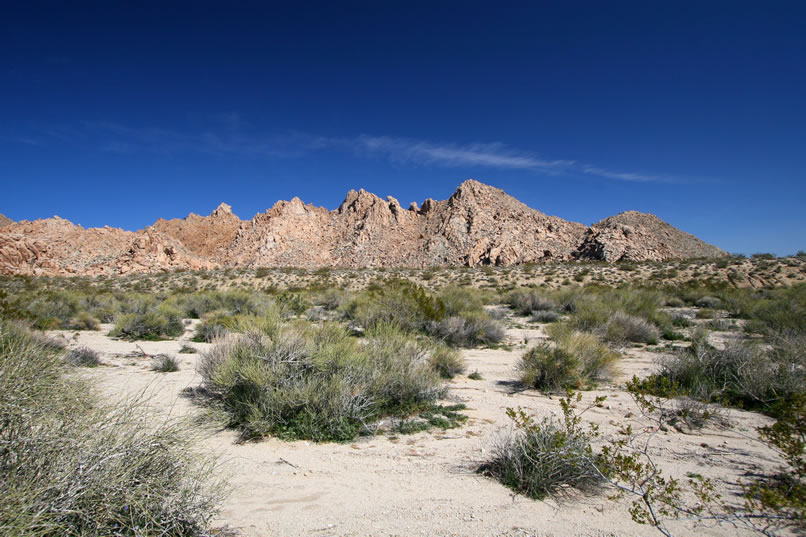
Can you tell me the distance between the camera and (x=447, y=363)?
7.55 meters

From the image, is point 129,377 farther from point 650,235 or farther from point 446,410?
point 650,235

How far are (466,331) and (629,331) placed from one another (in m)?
4.64

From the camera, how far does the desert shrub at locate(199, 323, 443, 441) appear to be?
4.91 m

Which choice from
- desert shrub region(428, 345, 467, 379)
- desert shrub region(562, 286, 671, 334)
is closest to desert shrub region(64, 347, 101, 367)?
desert shrub region(428, 345, 467, 379)

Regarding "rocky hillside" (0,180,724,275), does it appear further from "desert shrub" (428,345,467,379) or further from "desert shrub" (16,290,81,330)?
"desert shrub" (428,345,467,379)

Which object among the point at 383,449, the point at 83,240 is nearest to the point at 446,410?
the point at 383,449

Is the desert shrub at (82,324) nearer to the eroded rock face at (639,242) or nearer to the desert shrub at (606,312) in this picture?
the desert shrub at (606,312)

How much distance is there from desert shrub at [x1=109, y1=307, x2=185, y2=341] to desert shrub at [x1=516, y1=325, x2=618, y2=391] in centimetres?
1092

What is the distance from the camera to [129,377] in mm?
7113

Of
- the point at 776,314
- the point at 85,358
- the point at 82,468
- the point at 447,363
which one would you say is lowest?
the point at 85,358

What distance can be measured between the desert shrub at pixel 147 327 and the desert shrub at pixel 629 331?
13227mm

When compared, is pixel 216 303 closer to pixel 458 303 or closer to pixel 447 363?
pixel 458 303

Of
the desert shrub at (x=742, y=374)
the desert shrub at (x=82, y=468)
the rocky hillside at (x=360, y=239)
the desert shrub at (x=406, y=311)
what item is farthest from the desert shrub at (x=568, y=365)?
the rocky hillside at (x=360, y=239)

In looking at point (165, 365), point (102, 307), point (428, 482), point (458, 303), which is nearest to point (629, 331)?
point (458, 303)
